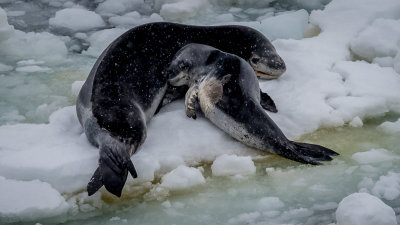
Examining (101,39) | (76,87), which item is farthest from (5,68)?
(101,39)

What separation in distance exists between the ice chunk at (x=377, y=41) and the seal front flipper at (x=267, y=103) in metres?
1.28

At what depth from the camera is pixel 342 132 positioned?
3.93 meters

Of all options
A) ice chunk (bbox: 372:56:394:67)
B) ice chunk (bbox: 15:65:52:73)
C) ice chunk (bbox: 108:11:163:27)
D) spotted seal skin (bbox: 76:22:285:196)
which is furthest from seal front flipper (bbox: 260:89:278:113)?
ice chunk (bbox: 108:11:163:27)

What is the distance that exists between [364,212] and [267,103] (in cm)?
156

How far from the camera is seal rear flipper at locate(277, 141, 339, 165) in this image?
3502 millimetres

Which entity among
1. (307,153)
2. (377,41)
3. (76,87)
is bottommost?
(76,87)

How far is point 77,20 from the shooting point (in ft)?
21.1

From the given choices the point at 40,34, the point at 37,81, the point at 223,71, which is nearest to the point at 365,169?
the point at 223,71

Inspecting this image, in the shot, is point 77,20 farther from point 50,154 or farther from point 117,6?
point 50,154

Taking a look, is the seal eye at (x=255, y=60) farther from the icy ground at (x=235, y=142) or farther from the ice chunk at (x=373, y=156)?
the ice chunk at (x=373, y=156)

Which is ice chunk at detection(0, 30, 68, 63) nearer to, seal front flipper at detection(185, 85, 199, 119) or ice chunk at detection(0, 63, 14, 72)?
ice chunk at detection(0, 63, 14, 72)

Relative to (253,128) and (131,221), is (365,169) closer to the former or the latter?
(253,128)

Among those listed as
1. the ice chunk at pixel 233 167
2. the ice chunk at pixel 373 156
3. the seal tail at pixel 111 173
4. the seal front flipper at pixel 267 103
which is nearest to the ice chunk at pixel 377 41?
the seal front flipper at pixel 267 103

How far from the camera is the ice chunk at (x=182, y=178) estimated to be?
3211mm
